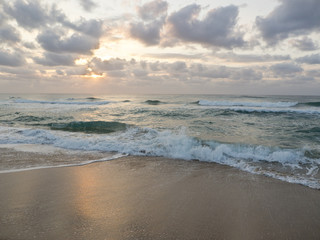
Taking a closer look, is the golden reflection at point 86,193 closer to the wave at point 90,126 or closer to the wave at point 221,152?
the wave at point 221,152

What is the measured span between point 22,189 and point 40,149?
12.3ft

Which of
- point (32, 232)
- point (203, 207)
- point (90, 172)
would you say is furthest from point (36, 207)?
point (203, 207)

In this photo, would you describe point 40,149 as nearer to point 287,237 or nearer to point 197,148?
point 197,148

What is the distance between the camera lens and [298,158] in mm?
6227

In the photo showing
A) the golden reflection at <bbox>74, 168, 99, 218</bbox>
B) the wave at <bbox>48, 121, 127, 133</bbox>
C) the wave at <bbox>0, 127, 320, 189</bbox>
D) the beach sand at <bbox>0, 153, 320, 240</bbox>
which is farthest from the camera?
the wave at <bbox>48, 121, 127, 133</bbox>

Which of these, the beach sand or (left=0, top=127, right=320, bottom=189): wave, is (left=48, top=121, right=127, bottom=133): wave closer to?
(left=0, top=127, right=320, bottom=189): wave

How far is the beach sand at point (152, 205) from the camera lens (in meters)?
2.78

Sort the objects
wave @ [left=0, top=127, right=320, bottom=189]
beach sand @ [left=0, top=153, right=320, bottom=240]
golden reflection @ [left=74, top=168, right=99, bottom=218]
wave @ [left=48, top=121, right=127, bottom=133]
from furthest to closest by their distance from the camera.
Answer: wave @ [left=48, top=121, right=127, bottom=133], wave @ [left=0, top=127, right=320, bottom=189], golden reflection @ [left=74, top=168, right=99, bottom=218], beach sand @ [left=0, top=153, right=320, bottom=240]

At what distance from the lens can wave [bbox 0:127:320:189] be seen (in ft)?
17.5

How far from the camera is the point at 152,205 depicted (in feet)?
11.5

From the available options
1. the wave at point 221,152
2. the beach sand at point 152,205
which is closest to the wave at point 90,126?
the wave at point 221,152

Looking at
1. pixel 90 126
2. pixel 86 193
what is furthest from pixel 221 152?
pixel 90 126

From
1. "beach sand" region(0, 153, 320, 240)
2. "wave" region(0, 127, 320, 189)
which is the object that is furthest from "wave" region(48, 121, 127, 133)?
"beach sand" region(0, 153, 320, 240)

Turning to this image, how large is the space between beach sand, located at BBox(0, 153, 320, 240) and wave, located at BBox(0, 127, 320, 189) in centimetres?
84
